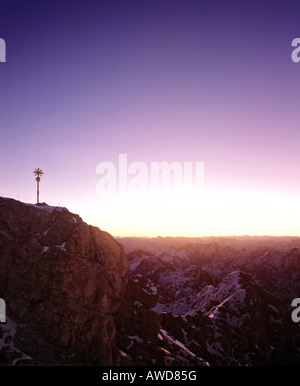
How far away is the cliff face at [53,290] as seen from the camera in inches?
2571

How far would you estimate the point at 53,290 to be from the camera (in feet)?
234

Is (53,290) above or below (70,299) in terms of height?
above

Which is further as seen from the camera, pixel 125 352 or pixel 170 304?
pixel 170 304

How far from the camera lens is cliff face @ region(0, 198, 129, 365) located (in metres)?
65.3

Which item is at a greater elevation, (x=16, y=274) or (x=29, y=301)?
(x=16, y=274)

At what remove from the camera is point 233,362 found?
387 ft

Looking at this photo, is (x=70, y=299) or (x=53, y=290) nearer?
(x=53, y=290)

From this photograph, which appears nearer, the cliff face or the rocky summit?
the cliff face

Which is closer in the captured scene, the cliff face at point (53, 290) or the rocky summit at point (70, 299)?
the cliff face at point (53, 290)
